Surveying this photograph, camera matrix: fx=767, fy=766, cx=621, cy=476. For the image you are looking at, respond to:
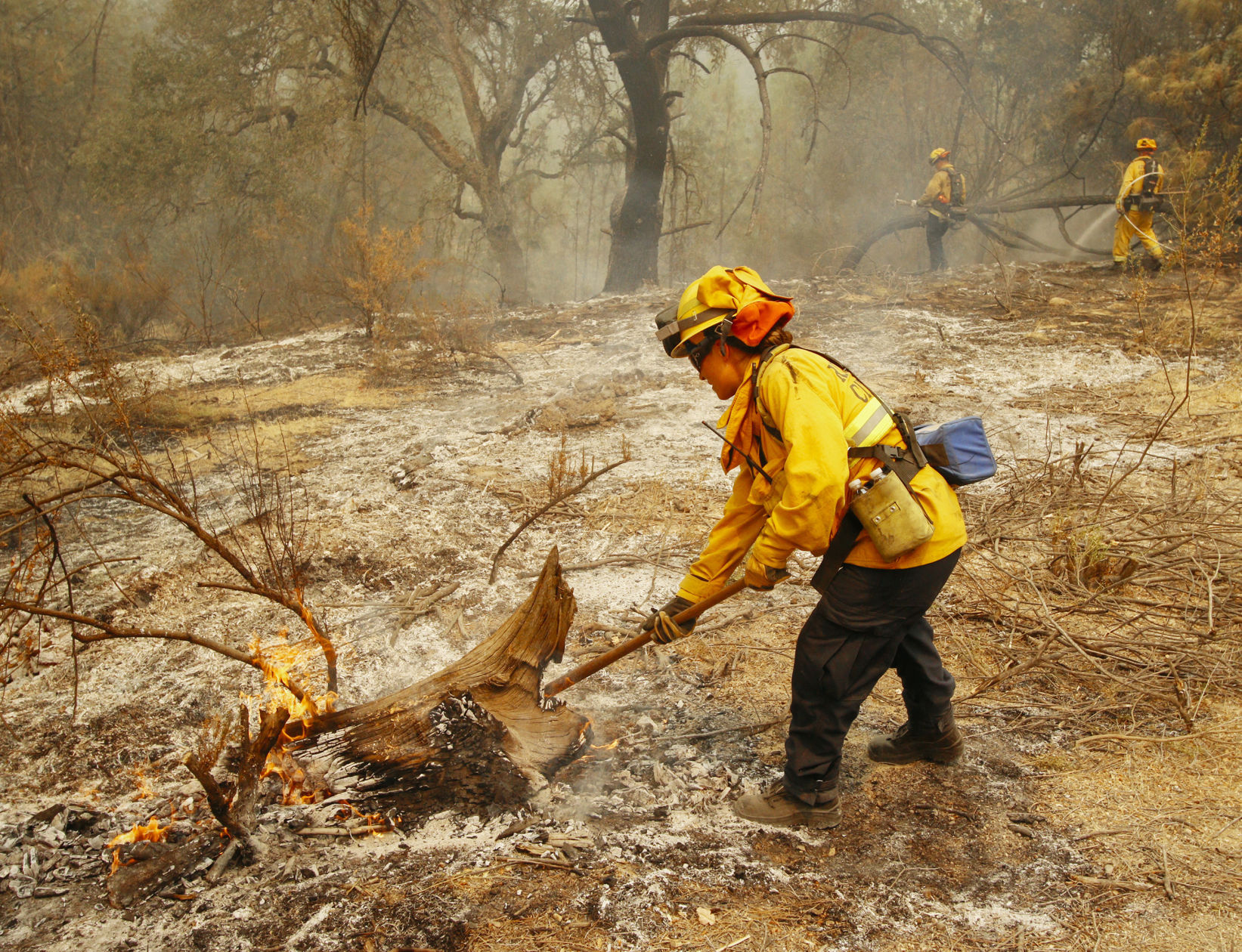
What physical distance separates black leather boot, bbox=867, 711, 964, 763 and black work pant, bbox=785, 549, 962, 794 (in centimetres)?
38

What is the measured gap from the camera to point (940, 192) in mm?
11977

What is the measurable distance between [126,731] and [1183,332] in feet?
28.7

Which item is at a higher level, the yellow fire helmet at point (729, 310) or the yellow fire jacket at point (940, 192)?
the yellow fire jacket at point (940, 192)

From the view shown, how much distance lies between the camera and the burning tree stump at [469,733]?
251 centimetres

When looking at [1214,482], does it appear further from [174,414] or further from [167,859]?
[174,414]

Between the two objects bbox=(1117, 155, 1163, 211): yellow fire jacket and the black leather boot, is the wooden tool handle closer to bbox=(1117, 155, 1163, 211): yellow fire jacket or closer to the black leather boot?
the black leather boot

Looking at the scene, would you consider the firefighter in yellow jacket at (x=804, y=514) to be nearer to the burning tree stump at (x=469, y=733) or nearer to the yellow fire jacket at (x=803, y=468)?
the yellow fire jacket at (x=803, y=468)

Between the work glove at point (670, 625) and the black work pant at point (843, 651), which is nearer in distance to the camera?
the black work pant at point (843, 651)

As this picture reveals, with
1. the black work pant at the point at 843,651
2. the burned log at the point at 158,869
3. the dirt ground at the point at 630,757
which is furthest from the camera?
the black work pant at the point at 843,651

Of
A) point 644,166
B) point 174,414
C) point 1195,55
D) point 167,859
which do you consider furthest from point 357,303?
point 1195,55

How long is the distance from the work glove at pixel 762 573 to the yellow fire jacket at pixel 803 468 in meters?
0.02

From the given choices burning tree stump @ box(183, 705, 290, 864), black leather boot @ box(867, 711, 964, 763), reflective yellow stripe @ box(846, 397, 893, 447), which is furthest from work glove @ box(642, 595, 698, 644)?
burning tree stump @ box(183, 705, 290, 864)

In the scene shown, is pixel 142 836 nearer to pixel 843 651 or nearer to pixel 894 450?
pixel 843 651

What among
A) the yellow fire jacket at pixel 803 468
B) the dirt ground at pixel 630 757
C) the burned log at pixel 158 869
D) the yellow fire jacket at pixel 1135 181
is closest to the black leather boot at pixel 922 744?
the dirt ground at pixel 630 757
